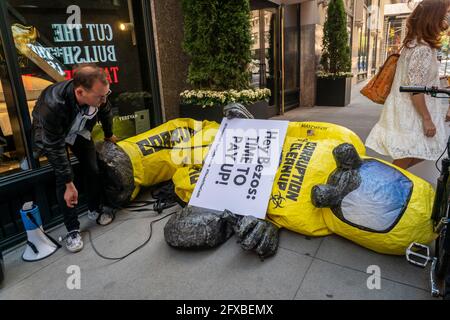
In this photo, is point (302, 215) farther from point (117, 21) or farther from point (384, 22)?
point (384, 22)

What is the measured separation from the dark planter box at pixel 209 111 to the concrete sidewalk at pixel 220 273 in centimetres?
194

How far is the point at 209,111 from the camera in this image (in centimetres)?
413

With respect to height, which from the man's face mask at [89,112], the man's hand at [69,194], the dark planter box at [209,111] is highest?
the man's face mask at [89,112]

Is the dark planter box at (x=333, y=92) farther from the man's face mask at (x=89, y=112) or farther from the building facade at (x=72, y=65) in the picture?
the man's face mask at (x=89, y=112)

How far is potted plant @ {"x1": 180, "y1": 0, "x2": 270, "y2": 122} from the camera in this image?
3.99 m

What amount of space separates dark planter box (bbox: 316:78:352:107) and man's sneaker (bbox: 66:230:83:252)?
27.8ft

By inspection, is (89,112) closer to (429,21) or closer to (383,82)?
(383,82)

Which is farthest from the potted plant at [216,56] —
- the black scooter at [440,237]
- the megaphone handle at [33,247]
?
the black scooter at [440,237]

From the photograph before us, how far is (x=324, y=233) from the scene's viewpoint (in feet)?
8.21

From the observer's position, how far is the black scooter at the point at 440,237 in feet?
5.83

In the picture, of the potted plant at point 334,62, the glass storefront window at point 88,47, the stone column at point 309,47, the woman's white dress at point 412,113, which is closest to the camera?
the woman's white dress at point 412,113

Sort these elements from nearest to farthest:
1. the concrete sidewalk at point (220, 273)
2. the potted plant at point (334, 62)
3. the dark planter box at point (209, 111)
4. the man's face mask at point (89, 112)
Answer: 1. the concrete sidewalk at point (220, 273)
2. the man's face mask at point (89, 112)
3. the dark planter box at point (209, 111)
4. the potted plant at point (334, 62)

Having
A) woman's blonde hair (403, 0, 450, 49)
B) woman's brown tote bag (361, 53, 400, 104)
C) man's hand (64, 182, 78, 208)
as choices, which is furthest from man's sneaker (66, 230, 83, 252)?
woman's blonde hair (403, 0, 450, 49)

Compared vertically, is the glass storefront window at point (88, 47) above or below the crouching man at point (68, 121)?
above
